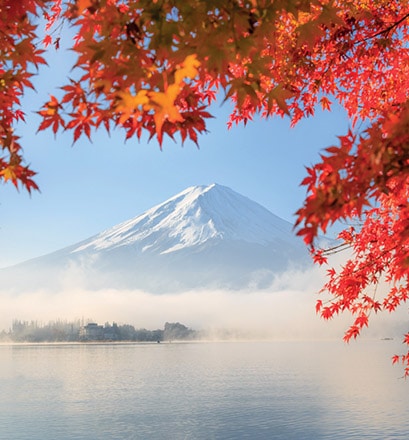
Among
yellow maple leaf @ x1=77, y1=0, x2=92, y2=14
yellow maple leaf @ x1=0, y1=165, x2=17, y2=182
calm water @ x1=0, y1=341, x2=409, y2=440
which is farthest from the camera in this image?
calm water @ x1=0, y1=341, x2=409, y2=440

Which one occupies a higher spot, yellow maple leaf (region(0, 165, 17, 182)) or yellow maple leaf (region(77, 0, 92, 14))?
yellow maple leaf (region(77, 0, 92, 14))

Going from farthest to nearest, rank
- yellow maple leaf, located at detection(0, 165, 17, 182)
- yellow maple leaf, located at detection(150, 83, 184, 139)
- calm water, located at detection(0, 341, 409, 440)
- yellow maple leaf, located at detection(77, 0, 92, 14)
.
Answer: calm water, located at detection(0, 341, 409, 440) < yellow maple leaf, located at detection(0, 165, 17, 182) < yellow maple leaf, located at detection(77, 0, 92, 14) < yellow maple leaf, located at detection(150, 83, 184, 139)

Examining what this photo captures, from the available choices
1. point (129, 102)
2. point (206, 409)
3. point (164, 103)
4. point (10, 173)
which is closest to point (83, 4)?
point (129, 102)

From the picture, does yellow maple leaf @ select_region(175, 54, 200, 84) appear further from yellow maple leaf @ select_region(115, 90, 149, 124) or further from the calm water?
the calm water

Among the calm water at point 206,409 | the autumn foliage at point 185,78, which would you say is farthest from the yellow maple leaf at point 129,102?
the calm water at point 206,409

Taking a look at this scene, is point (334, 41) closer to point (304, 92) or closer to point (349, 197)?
point (304, 92)

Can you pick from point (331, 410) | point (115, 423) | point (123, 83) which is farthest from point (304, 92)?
point (331, 410)

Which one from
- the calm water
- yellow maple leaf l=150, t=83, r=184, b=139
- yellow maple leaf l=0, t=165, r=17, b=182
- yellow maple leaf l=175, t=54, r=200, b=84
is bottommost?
the calm water

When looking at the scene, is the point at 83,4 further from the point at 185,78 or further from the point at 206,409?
the point at 206,409

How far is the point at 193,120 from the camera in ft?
12.6

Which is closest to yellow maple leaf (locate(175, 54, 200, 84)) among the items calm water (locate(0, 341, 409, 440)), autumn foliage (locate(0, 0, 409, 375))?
autumn foliage (locate(0, 0, 409, 375))

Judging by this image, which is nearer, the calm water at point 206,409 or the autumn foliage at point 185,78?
the autumn foliage at point 185,78

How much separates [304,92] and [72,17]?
5155 millimetres

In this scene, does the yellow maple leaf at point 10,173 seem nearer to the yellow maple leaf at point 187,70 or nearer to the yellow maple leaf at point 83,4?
the yellow maple leaf at point 83,4
